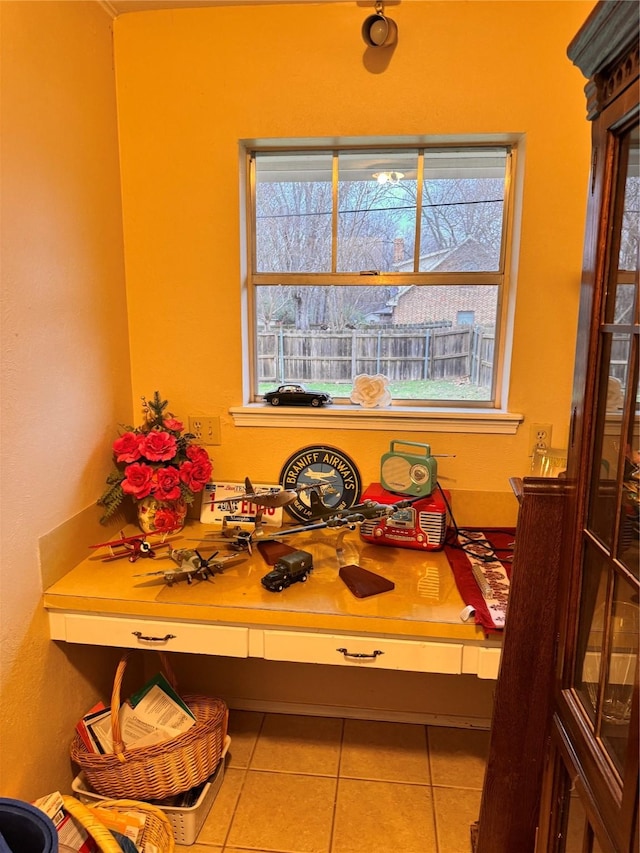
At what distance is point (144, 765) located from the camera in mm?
1505

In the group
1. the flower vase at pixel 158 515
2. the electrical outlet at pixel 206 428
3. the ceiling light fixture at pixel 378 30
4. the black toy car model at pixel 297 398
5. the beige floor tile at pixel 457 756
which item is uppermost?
the ceiling light fixture at pixel 378 30

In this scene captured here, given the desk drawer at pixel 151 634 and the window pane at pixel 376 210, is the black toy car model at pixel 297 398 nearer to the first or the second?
the window pane at pixel 376 210

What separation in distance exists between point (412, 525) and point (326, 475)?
0.37m

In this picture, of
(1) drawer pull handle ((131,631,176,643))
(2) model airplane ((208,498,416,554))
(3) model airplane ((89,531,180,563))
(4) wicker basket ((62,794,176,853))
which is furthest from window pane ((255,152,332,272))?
(4) wicker basket ((62,794,176,853))

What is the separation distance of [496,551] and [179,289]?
54.6 inches

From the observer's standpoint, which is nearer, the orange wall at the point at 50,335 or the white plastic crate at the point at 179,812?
the orange wall at the point at 50,335

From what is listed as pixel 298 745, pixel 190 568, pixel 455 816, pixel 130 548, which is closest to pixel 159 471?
pixel 130 548

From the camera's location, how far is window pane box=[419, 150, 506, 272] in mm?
1853

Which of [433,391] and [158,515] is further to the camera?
[433,391]

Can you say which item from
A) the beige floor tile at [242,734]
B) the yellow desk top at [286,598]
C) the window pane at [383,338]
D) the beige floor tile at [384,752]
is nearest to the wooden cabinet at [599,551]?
the yellow desk top at [286,598]

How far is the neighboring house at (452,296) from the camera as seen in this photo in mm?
1892

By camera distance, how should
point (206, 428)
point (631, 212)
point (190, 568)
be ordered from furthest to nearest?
point (206, 428)
point (190, 568)
point (631, 212)

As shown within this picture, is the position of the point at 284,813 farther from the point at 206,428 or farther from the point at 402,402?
the point at 402,402

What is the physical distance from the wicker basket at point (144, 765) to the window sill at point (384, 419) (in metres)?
0.88
